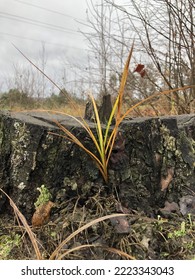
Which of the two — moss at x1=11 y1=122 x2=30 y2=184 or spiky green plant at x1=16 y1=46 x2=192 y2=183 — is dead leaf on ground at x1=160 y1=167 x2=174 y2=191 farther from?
moss at x1=11 y1=122 x2=30 y2=184

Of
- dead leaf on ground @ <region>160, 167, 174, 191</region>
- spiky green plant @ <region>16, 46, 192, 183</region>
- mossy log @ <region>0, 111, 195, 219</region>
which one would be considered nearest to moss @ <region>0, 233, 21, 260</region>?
mossy log @ <region>0, 111, 195, 219</region>

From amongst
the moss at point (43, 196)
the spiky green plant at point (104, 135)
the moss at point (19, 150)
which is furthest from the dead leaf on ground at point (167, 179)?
the moss at point (19, 150)

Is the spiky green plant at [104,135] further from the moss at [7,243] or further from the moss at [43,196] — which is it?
the moss at [7,243]

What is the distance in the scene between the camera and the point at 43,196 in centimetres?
142

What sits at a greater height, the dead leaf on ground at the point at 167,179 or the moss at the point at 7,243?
the dead leaf on ground at the point at 167,179

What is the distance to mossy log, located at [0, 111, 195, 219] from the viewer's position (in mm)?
1430

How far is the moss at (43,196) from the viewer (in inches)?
55.6

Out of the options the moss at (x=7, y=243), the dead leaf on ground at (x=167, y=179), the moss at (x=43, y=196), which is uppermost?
the dead leaf on ground at (x=167, y=179)

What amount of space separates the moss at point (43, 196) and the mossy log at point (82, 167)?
2cm
